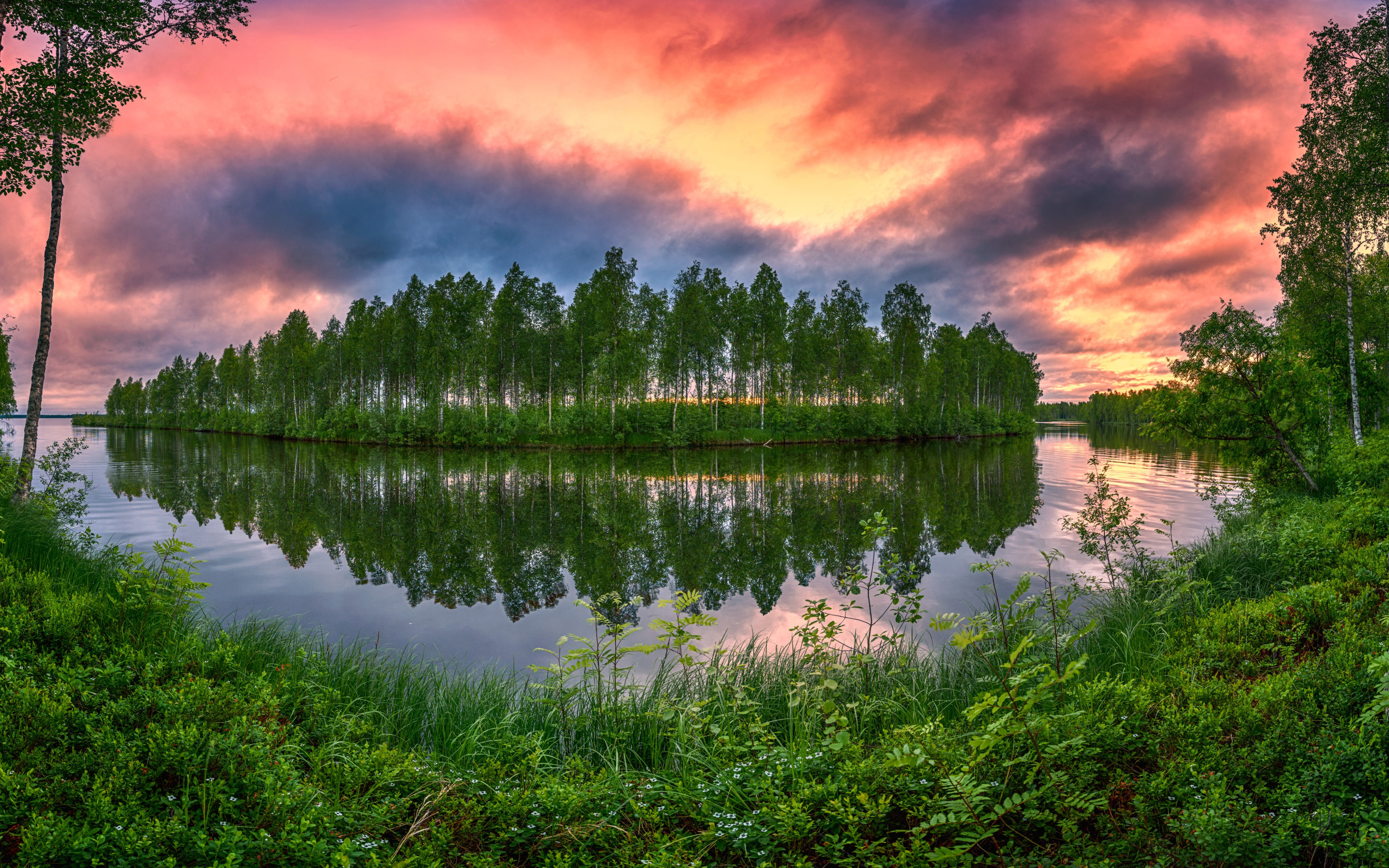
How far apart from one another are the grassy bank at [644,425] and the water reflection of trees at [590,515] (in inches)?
485

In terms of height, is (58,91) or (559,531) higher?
(58,91)

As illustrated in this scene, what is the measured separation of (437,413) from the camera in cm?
5469

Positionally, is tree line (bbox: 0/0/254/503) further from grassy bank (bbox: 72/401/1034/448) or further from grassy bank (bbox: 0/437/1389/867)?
grassy bank (bbox: 72/401/1034/448)

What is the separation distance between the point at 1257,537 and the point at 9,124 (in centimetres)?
2153

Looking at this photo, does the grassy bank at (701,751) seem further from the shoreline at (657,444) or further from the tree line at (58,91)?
the shoreline at (657,444)

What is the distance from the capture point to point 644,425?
51.8m

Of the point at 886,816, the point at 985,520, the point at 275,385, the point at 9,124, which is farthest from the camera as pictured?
the point at 275,385

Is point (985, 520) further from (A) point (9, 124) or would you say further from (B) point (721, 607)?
(A) point (9, 124)

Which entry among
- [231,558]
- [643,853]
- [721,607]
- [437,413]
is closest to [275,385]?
[437,413]

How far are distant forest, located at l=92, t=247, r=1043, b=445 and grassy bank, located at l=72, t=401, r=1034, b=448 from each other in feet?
0.55

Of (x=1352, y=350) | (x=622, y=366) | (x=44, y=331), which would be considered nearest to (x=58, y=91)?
(x=44, y=331)

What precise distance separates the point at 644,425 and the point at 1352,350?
41563 mm

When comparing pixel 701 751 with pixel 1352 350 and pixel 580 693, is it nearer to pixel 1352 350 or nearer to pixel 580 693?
pixel 580 693

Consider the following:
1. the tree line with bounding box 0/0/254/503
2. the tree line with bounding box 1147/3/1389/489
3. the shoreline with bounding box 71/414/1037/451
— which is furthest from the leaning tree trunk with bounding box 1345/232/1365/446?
the shoreline with bounding box 71/414/1037/451
